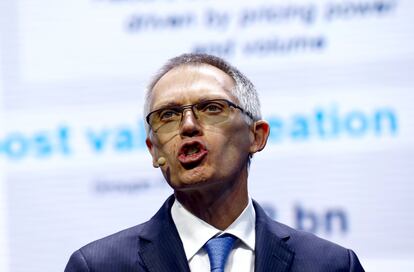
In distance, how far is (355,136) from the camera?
10.9ft

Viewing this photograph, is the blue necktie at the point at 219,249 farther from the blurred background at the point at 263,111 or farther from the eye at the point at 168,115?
the blurred background at the point at 263,111

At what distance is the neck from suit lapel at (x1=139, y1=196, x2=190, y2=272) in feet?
0.22

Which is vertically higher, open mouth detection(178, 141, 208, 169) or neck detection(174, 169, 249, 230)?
open mouth detection(178, 141, 208, 169)

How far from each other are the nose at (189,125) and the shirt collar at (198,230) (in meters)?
0.21

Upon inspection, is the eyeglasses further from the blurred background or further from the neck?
the blurred background

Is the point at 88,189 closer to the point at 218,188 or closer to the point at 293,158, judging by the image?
the point at 293,158

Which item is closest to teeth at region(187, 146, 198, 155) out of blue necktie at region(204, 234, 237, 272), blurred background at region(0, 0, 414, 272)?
blue necktie at region(204, 234, 237, 272)

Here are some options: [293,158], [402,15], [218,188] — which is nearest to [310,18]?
[402,15]

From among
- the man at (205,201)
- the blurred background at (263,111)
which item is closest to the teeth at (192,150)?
the man at (205,201)

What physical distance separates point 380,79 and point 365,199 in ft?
1.58

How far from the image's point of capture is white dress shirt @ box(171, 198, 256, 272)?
1.99 meters

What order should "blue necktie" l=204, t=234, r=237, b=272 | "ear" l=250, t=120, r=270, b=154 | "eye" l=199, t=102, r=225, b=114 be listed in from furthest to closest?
"ear" l=250, t=120, r=270, b=154 → "eye" l=199, t=102, r=225, b=114 → "blue necktie" l=204, t=234, r=237, b=272

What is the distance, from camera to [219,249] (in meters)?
1.99

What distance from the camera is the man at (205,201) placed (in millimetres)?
1985
